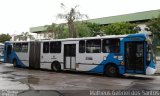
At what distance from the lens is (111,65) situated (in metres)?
18.8

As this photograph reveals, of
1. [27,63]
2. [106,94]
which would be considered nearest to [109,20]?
[27,63]

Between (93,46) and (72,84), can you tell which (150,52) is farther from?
(72,84)

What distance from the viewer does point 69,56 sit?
70.9ft

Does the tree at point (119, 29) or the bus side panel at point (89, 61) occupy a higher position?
the tree at point (119, 29)

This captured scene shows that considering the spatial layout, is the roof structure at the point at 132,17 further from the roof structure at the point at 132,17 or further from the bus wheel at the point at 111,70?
the bus wheel at the point at 111,70

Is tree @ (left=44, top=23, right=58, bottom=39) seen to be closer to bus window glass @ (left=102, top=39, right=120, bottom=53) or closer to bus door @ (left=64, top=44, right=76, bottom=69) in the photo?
bus door @ (left=64, top=44, right=76, bottom=69)

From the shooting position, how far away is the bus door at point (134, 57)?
1725 cm

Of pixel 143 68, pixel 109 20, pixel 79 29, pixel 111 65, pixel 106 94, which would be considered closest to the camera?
pixel 106 94

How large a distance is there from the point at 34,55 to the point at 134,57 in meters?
10.6

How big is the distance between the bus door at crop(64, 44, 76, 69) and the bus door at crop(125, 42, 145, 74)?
15.6ft

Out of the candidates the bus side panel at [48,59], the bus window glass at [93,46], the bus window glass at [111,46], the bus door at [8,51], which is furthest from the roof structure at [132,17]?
the bus window glass at [111,46]

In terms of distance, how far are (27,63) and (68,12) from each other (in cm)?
1303

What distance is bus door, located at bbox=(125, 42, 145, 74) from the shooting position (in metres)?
17.2

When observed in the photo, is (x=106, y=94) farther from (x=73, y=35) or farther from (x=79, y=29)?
(x=79, y=29)
